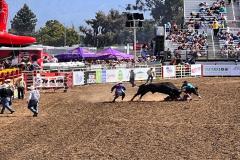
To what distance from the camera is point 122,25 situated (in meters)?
125

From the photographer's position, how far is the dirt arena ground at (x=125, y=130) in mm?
12844

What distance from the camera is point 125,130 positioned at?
1641cm

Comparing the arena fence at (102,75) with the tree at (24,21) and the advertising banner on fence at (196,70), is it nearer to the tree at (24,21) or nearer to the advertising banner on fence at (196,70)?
the advertising banner on fence at (196,70)

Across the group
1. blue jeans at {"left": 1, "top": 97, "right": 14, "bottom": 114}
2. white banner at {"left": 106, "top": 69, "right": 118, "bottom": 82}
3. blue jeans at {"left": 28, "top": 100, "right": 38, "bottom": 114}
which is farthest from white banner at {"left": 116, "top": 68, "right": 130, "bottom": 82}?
blue jeans at {"left": 28, "top": 100, "right": 38, "bottom": 114}

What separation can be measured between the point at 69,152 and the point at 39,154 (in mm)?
738

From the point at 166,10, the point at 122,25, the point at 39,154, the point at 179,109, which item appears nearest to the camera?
the point at 39,154

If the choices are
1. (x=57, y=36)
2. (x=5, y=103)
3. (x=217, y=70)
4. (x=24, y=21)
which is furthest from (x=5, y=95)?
(x=24, y=21)

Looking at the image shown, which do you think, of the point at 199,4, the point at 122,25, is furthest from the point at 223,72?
the point at 122,25

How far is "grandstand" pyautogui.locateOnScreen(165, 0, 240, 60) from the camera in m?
51.1

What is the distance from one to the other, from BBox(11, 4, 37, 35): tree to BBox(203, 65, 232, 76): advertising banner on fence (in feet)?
282

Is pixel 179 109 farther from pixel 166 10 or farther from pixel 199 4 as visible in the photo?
pixel 166 10

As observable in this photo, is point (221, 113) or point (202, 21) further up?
point (202, 21)

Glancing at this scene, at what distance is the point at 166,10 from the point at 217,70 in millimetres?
94165

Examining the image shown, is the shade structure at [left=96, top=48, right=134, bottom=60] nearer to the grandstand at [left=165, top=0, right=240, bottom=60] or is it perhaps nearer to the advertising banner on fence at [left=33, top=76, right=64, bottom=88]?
the grandstand at [left=165, top=0, right=240, bottom=60]
